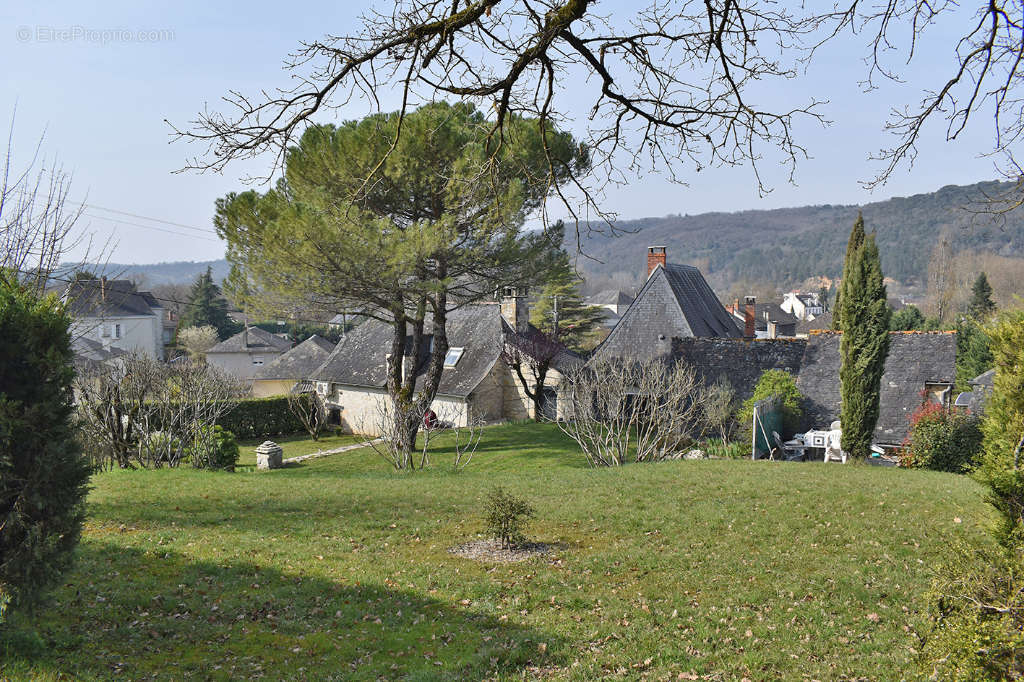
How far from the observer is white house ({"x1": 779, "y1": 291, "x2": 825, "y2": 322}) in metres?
104

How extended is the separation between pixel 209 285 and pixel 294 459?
3633 centimetres

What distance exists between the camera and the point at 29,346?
5.21m

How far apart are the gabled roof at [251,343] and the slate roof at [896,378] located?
36458 mm

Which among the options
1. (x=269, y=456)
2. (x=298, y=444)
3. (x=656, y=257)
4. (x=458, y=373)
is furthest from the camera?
(x=458, y=373)

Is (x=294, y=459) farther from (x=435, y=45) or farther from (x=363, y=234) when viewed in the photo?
(x=435, y=45)

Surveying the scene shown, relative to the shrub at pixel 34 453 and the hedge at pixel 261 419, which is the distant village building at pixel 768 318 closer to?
the hedge at pixel 261 419

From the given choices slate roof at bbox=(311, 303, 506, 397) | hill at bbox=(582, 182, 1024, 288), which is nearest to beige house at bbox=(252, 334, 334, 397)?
slate roof at bbox=(311, 303, 506, 397)

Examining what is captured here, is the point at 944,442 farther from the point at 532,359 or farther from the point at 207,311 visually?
the point at 207,311

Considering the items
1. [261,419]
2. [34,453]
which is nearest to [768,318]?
[261,419]

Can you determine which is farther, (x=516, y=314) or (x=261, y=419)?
(x=516, y=314)

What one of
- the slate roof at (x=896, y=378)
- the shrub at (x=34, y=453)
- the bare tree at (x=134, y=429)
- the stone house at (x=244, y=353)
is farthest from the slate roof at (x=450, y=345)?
the shrub at (x=34, y=453)

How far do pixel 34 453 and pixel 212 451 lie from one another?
39.0ft

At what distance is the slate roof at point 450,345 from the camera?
92.1ft

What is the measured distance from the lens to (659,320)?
25734 mm
